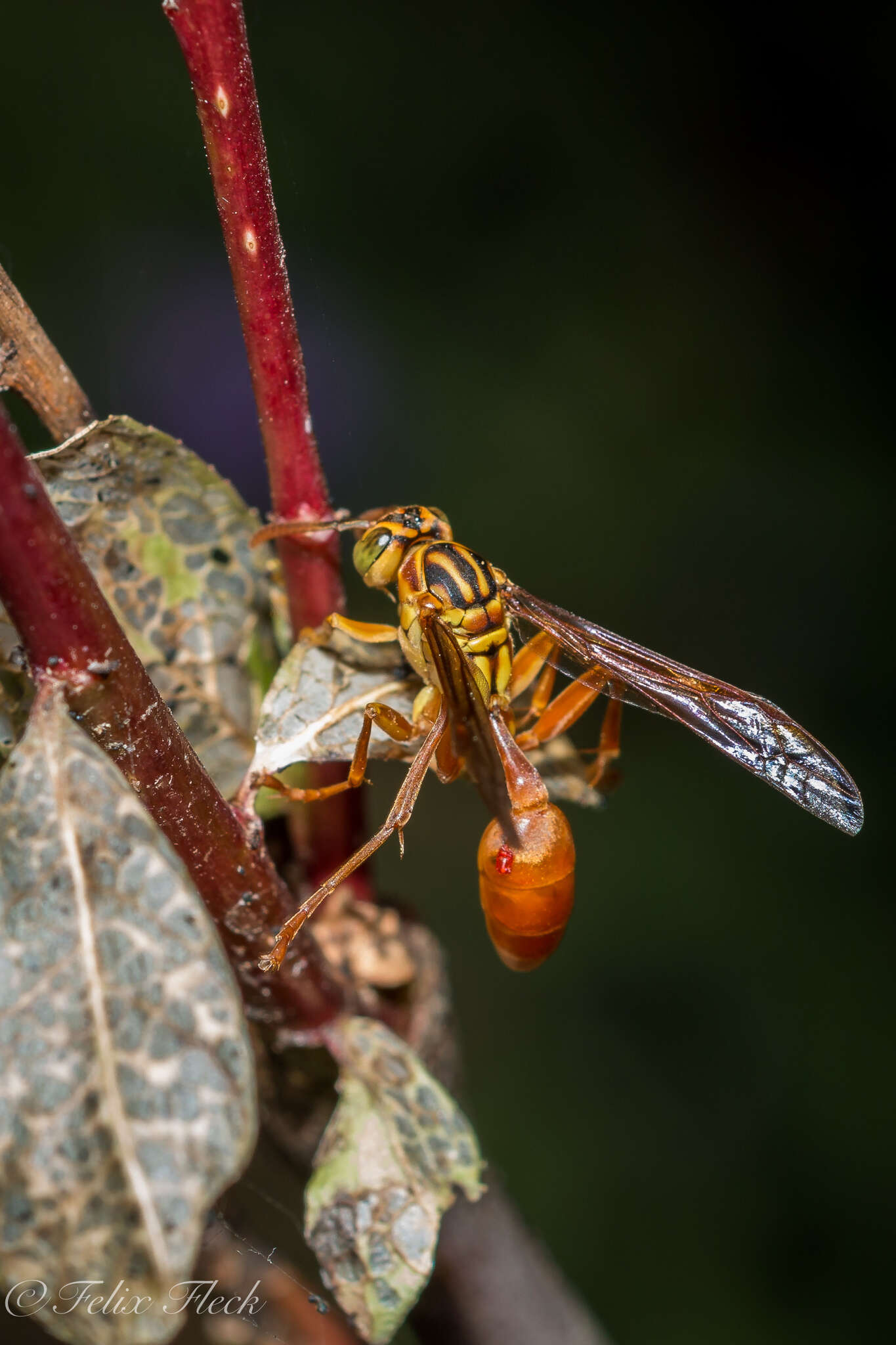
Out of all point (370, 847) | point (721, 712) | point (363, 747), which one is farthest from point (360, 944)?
point (721, 712)

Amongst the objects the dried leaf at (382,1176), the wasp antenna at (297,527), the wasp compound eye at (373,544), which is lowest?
the dried leaf at (382,1176)

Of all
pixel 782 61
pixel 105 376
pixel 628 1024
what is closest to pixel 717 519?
pixel 782 61

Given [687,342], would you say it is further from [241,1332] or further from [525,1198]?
[241,1332]

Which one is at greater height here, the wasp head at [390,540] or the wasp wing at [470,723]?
the wasp head at [390,540]

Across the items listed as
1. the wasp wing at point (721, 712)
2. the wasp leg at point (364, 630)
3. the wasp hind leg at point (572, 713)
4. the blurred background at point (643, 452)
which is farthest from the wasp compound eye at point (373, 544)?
the blurred background at point (643, 452)

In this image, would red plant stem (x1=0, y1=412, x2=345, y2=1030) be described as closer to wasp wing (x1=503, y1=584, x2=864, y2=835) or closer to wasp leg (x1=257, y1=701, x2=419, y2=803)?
wasp leg (x1=257, y1=701, x2=419, y2=803)

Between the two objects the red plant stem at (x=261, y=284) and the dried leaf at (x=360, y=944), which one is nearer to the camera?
the red plant stem at (x=261, y=284)

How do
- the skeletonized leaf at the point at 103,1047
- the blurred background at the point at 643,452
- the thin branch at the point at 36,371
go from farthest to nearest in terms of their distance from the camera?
the blurred background at the point at 643,452 → the thin branch at the point at 36,371 → the skeletonized leaf at the point at 103,1047

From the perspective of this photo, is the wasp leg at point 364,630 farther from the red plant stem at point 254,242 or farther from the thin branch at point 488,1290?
the thin branch at point 488,1290
